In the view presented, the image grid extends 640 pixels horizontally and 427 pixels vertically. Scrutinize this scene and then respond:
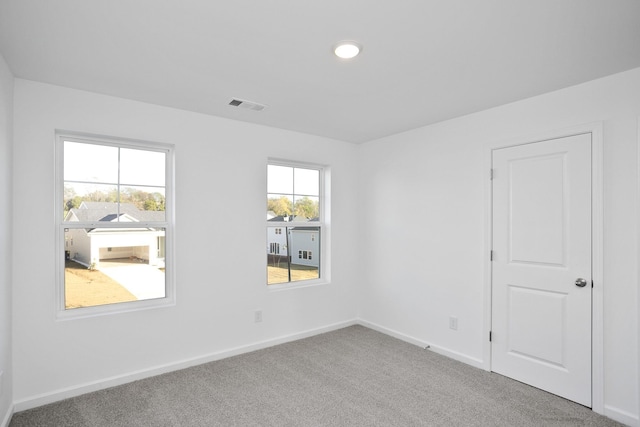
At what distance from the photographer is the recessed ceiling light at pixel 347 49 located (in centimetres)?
204

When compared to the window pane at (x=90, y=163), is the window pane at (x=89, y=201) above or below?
below

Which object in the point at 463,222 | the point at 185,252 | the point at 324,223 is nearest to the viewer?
the point at 185,252

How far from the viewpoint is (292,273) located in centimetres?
421

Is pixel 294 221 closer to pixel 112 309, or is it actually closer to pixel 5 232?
pixel 112 309

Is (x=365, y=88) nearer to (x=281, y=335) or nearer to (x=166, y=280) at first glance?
Result: (x=166, y=280)

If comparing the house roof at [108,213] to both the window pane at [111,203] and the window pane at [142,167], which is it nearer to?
the window pane at [111,203]

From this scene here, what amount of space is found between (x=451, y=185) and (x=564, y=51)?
63.2 inches

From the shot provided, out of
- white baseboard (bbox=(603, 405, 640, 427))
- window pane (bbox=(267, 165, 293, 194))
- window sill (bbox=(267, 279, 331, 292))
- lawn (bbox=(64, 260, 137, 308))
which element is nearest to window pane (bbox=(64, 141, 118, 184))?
lawn (bbox=(64, 260, 137, 308))

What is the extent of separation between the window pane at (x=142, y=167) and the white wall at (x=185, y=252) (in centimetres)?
18

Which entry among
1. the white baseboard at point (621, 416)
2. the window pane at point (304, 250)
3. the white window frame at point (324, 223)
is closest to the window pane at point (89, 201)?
the window pane at point (304, 250)

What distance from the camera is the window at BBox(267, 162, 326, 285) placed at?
4012 mm

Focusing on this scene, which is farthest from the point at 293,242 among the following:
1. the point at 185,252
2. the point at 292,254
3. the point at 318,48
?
the point at 318,48

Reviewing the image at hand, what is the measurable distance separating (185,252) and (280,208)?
1222mm

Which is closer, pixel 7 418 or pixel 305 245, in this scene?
pixel 7 418
